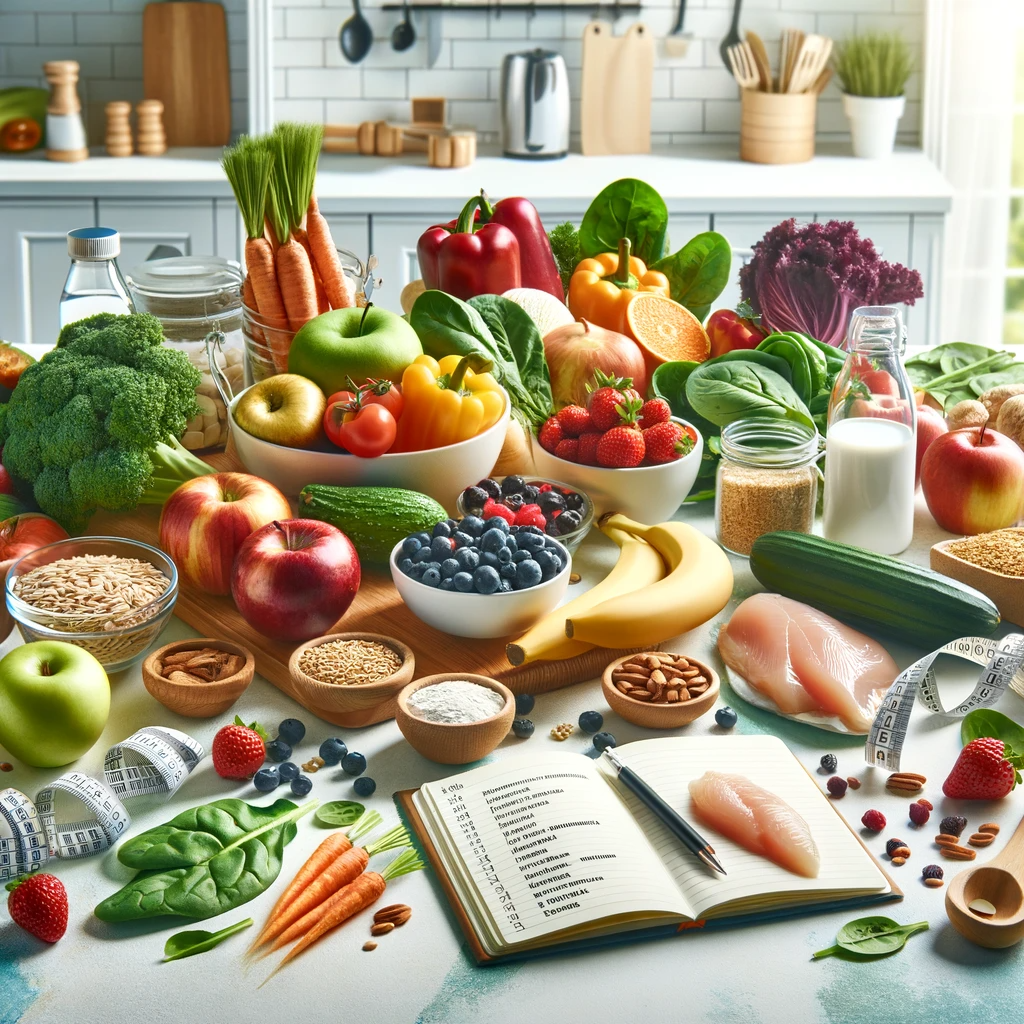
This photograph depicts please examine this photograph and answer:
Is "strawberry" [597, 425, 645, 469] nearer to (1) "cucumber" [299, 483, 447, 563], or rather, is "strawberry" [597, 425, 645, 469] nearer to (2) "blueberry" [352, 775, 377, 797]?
(1) "cucumber" [299, 483, 447, 563]

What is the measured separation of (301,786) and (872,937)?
555 mm

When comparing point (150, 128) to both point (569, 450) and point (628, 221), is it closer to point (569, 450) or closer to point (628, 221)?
point (628, 221)

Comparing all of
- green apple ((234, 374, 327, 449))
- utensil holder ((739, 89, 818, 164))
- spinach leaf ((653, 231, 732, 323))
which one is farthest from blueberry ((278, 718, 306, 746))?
utensil holder ((739, 89, 818, 164))

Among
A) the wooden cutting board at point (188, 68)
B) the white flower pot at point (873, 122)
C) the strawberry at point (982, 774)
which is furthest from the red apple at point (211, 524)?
the white flower pot at point (873, 122)

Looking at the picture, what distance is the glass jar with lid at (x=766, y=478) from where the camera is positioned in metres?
1.67

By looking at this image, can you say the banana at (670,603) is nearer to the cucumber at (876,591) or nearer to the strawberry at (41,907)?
the cucumber at (876,591)

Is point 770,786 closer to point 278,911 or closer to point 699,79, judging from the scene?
point 278,911

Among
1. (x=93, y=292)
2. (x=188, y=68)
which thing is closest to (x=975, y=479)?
(x=93, y=292)

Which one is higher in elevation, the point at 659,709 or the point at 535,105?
the point at 535,105

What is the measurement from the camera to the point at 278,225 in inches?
77.7

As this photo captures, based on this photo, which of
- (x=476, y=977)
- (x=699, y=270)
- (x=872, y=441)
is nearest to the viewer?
(x=476, y=977)

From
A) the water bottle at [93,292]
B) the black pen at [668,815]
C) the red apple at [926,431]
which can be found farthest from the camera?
the water bottle at [93,292]

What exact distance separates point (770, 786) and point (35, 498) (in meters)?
1.13

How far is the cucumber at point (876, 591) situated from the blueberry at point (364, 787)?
627 millimetres
